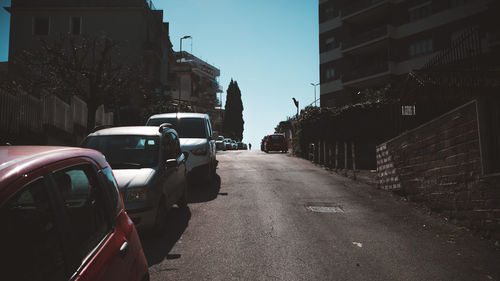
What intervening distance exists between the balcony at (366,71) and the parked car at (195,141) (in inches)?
998

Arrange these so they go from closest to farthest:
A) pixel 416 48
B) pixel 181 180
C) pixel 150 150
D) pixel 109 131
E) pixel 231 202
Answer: pixel 150 150 < pixel 109 131 < pixel 181 180 < pixel 231 202 < pixel 416 48

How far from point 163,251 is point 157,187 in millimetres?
1064

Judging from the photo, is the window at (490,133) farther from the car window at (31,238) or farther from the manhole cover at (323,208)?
the car window at (31,238)

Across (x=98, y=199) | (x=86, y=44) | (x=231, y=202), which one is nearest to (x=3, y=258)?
(x=98, y=199)

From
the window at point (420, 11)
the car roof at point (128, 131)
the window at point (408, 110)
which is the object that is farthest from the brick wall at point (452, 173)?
the window at point (420, 11)

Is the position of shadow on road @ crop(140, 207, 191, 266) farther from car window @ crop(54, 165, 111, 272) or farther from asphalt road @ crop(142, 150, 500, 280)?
car window @ crop(54, 165, 111, 272)

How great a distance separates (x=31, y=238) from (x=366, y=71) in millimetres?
35674

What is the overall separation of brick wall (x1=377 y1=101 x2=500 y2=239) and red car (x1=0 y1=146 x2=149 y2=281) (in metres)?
5.88

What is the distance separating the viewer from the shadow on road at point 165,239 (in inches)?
197

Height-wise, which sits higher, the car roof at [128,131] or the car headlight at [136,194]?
the car roof at [128,131]

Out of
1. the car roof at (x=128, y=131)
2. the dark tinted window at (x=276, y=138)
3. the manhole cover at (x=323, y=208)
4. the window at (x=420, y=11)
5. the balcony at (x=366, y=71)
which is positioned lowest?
the manhole cover at (x=323, y=208)

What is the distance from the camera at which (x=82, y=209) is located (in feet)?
6.86

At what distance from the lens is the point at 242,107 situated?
81.5 m

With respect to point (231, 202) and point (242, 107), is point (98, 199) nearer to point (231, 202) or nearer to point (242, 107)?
point (231, 202)
